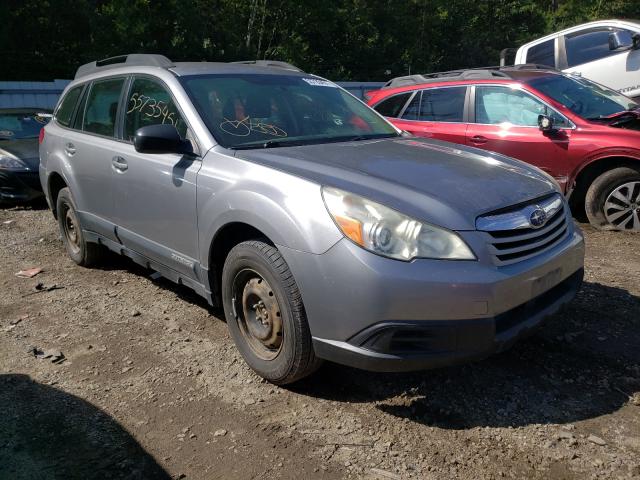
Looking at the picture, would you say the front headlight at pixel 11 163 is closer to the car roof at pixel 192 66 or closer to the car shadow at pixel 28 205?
the car shadow at pixel 28 205

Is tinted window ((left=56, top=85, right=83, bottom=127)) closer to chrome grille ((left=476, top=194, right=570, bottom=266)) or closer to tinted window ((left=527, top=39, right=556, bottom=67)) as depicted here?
chrome grille ((left=476, top=194, right=570, bottom=266))

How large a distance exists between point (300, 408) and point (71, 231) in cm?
350

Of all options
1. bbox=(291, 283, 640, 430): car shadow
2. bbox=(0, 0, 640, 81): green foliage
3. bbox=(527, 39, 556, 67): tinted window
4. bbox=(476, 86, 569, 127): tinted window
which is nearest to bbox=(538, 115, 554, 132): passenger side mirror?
bbox=(476, 86, 569, 127): tinted window

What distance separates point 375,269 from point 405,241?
20 centimetres

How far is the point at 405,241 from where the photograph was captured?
2609 millimetres

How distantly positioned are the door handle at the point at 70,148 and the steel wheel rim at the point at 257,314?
2494mm

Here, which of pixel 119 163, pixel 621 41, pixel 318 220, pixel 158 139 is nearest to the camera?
pixel 318 220

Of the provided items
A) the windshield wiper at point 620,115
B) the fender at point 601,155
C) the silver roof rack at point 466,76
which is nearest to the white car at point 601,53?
the silver roof rack at point 466,76

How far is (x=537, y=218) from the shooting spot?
295cm

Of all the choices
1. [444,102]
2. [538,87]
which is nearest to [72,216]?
[444,102]

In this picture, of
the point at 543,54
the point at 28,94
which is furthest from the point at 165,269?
the point at 28,94

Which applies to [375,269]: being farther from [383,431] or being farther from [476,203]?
[383,431]

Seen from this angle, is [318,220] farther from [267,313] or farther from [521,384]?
[521,384]

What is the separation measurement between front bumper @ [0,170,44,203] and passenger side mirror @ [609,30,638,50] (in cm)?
876
